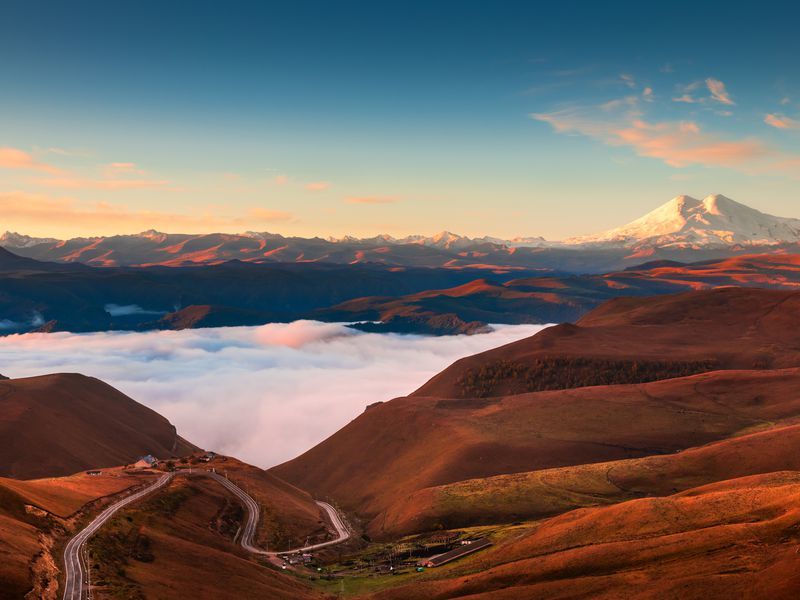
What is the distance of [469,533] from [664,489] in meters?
47.3

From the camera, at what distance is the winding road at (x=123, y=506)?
88.1 metres

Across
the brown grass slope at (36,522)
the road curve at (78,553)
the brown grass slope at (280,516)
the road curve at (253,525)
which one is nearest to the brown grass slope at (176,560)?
the road curve at (78,553)

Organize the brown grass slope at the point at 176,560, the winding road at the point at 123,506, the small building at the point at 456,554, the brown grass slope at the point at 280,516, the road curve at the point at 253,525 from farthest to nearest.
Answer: the brown grass slope at the point at 280,516, the road curve at the point at 253,525, the small building at the point at 456,554, the brown grass slope at the point at 176,560, the winding road at the point at 123,506

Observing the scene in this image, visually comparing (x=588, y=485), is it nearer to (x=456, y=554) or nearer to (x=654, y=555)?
(x=456, y=554)

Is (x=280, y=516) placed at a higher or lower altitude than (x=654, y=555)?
lower

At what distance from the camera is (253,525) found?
6230 inches

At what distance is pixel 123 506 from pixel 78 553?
34476 mm

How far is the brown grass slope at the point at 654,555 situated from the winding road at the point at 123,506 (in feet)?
141

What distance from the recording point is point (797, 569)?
3118 inches

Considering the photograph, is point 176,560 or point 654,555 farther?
point 176,560

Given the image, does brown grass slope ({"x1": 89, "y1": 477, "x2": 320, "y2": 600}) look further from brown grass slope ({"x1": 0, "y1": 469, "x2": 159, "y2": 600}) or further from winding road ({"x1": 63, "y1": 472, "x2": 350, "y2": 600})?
brown grass slope ({"x1": 0, "y1": 469, "x2": 159, "y2": 600})

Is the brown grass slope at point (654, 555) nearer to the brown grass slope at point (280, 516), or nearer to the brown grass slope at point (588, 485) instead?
the brown grass slope at point (588, 485)

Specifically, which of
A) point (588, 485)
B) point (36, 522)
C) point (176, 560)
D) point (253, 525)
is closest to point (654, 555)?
point (176, 560)

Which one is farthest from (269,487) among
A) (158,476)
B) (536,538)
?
(536,538)
